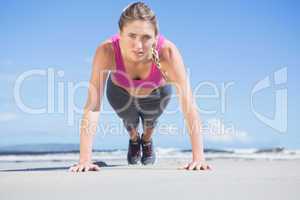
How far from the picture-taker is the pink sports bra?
3652mm

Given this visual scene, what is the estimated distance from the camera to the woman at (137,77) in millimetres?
3275

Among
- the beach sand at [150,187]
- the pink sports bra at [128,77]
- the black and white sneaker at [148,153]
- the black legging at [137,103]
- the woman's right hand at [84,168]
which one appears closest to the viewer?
the beach sand at [150,187]

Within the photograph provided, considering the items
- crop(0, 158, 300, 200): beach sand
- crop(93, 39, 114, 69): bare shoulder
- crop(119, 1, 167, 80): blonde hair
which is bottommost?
crop(0, 158, 300, 200): beach sand

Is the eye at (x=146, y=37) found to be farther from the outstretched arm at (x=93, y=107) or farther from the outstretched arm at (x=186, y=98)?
the outstretched arm at (x=93, y=107)

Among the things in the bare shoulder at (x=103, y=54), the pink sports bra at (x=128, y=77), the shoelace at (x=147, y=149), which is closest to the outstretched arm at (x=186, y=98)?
the pink sports bra at (x=128, y=77)

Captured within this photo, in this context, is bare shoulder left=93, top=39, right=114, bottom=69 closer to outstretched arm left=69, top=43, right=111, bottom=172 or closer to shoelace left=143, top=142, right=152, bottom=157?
outstretched arm left=69, top=43, right=111, bottom=172

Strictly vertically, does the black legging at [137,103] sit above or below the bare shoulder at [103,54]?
below

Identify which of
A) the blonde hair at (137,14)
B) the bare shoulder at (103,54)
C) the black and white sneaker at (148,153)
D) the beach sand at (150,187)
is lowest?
the black and white sneaker at (148,153)

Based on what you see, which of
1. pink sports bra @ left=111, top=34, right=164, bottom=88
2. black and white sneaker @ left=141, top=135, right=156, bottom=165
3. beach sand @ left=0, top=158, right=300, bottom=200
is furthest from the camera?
black and white sneaker @ left=141, top=135, right=156, bottom=165

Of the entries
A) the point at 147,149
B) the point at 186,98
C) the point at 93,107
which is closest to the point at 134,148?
the point at 147,149

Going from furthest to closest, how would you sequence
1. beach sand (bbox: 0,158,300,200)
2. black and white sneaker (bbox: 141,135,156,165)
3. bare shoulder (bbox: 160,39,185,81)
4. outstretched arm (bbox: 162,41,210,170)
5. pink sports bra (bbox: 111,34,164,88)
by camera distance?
black and white sneaker (bbox: 141,135,156,165)
pink sports bra (bbox: 111,34,164,88)
bare shoulder (bbox: 160,39,185,81)
outstretched arm (bbox: 162,41,210,170)
beach sand (bbox: 0,158,300,200)

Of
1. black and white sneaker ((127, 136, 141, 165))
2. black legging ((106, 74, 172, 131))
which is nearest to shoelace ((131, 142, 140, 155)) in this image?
black and white sneaker ((127, 136, 141, 165))

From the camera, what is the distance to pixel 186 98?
3.43 m

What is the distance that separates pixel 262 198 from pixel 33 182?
1216 millimetres
